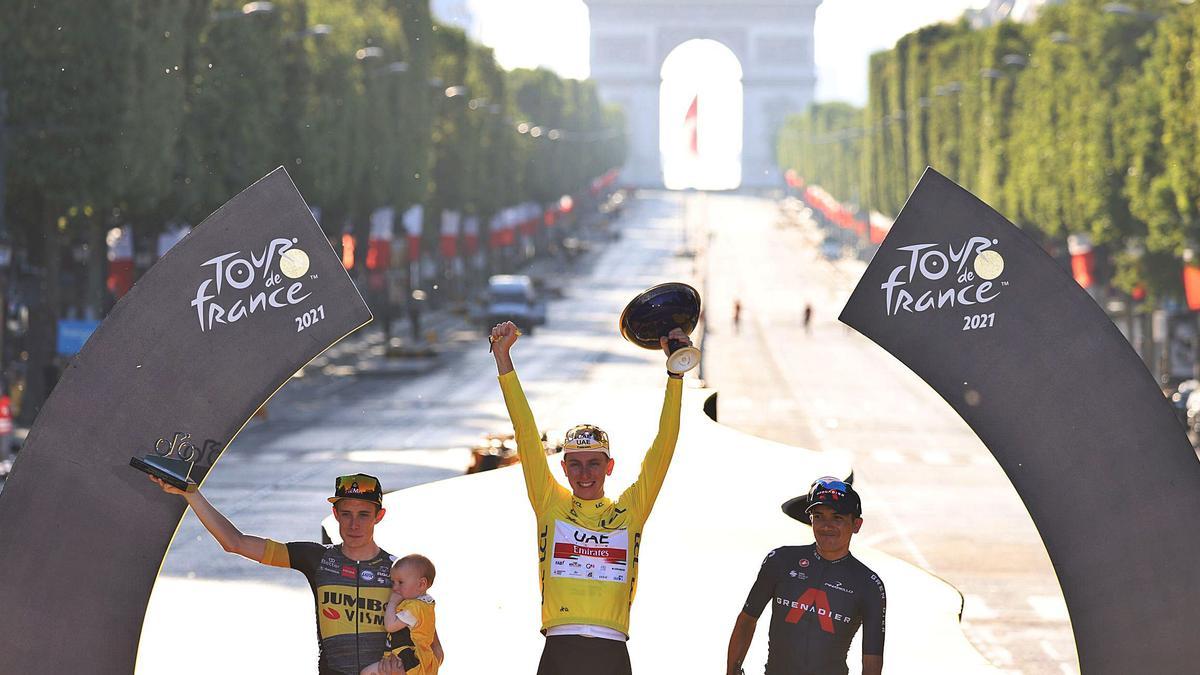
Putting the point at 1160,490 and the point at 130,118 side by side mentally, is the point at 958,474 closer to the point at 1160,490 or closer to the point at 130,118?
the point at 130,118

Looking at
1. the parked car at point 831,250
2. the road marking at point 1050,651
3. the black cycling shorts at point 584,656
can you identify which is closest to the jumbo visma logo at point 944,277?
the black cycling shorts at point 584,656

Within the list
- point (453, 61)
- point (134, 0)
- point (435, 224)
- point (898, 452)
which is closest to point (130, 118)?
point (134, 0)

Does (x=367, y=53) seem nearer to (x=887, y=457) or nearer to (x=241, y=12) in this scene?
(x=241, y=12)

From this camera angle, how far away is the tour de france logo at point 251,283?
36.5 ft

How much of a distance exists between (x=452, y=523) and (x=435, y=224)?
241 feet

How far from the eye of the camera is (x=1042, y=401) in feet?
36.9

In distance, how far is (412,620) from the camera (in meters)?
9.70

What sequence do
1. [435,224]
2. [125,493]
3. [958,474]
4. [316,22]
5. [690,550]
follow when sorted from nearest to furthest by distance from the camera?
[125,493]
[690,550]
[958,474]
[316,22]
[435,224]

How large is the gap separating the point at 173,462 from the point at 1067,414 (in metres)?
4.47

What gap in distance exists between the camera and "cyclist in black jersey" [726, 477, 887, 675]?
9906mm

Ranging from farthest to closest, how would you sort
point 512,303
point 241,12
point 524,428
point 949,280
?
point 512,303
point 241,12
point 949,280
point 524,428

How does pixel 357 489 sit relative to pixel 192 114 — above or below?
below

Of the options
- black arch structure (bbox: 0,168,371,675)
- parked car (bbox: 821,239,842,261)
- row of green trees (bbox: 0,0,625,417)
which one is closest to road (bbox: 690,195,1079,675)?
black arch structure (bbox: 0,168,371,675)

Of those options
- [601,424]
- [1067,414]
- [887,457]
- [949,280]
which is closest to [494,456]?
[601,424]
